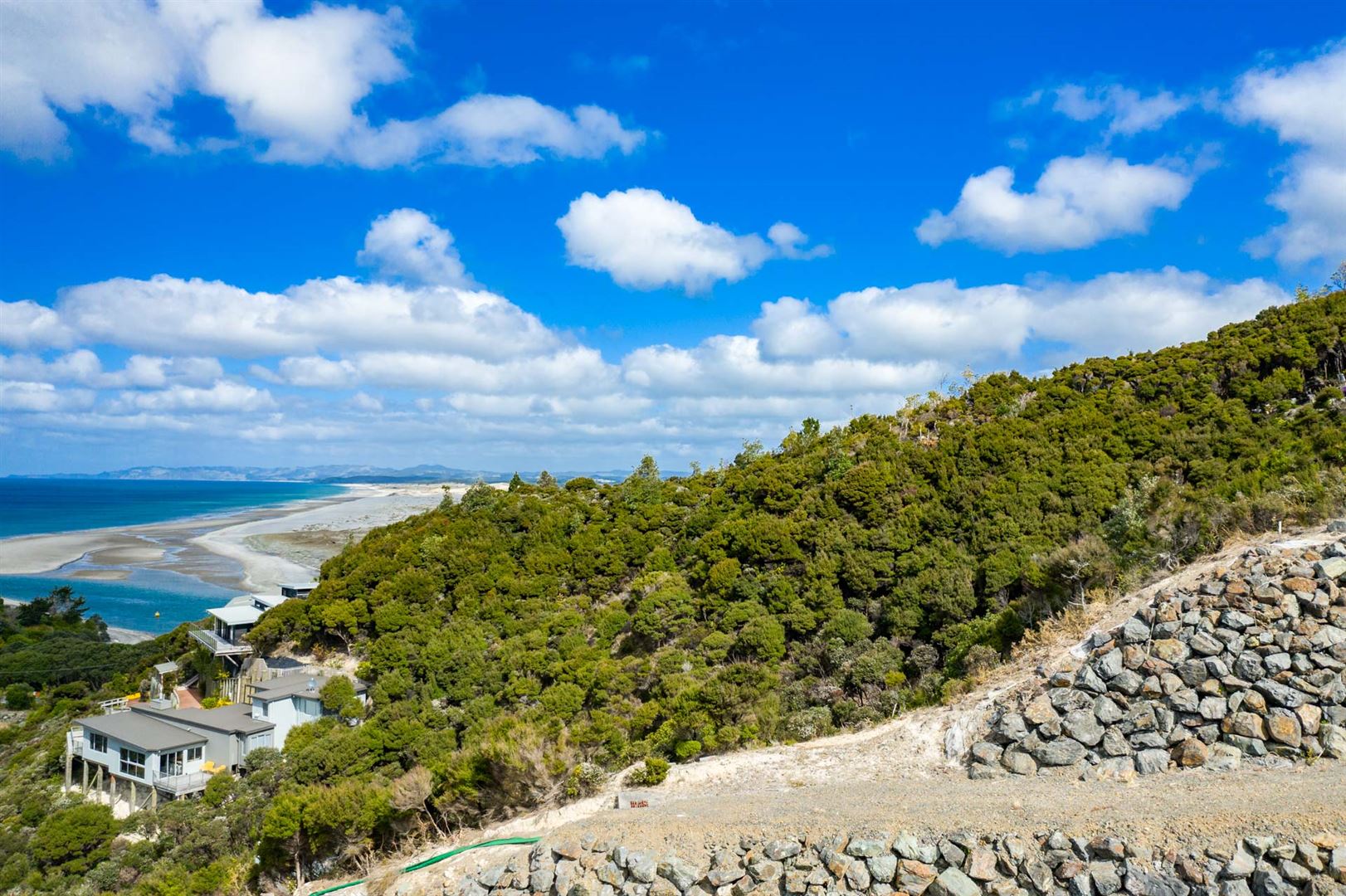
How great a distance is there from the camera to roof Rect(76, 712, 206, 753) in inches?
818

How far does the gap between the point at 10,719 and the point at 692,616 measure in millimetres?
29642

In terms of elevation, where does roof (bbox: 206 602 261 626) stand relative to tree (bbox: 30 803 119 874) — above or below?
above

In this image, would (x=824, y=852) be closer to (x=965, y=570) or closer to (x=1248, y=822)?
(x=1248, y=822)

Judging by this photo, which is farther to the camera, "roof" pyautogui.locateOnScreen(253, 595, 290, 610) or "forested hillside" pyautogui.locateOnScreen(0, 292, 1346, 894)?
"roof" pyautogui.locateOnScreen(253, 595, 290, 610)

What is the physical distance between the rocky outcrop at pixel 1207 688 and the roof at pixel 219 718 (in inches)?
817

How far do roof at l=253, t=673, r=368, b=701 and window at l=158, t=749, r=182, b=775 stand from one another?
244cm

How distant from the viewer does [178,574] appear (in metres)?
64.4

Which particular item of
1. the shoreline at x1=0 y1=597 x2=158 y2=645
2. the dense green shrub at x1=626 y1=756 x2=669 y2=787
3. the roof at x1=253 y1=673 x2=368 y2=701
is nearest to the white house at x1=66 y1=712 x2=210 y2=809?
the roof at x1=253 y1=673 x2=368 y2=701

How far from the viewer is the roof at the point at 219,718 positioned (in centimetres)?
2155

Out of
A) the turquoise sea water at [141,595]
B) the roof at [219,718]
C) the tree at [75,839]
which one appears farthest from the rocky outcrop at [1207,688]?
the turquoise sea water at [141,595]

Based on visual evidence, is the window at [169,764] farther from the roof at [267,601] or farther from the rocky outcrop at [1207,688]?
the rocky outcrop at [1207,688]

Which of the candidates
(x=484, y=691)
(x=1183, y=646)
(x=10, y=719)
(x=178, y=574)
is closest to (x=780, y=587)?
(x=484, y=691)

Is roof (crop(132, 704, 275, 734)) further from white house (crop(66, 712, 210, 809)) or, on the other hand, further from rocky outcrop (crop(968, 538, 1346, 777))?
rocky outcrop (crop(968, 538, 1346, 777))

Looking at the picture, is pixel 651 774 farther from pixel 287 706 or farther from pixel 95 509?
pixel 95 509
